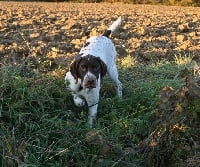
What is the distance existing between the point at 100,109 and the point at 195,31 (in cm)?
773

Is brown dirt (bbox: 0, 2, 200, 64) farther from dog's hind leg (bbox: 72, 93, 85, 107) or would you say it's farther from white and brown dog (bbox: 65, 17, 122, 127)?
dog's hind leg (bbox: 72, 93, 85, 107)

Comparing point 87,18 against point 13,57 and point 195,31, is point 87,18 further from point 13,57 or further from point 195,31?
point 13,57

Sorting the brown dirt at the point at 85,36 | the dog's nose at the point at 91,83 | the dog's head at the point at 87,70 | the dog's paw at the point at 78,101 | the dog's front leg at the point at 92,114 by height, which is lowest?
the brown dirt at the point at 85,36

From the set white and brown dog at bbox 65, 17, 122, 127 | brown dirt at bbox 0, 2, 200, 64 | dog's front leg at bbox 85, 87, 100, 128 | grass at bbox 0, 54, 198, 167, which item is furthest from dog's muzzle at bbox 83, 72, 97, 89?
brown dirt at bbox 0, 2, 200, 64

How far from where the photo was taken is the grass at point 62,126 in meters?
4.63

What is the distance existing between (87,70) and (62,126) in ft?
3.14

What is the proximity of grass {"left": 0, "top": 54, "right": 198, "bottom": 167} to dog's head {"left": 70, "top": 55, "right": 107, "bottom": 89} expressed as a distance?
0.97 feet

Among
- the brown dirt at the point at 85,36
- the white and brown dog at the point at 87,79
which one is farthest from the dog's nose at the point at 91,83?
the brown dirt at the point at 85,36

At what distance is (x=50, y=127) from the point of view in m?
5.19

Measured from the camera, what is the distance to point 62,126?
17.0 feet

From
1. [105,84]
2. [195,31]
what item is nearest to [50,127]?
[105,84]

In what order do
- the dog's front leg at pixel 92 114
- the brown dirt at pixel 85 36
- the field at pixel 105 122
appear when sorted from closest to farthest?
the field at pixel 105 122
the dog's front leg at pixel 92 114
the brown dirt at pixel 85 36

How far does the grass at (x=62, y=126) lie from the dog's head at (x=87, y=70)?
30 centimetres

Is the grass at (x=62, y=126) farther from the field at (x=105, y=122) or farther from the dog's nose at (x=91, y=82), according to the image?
the dog's nose at (x=91, y=82)
